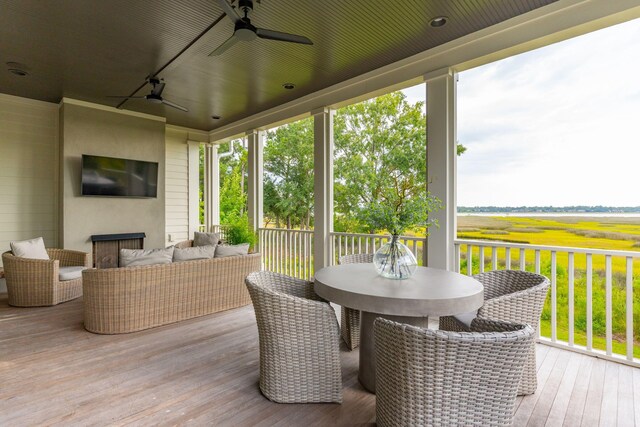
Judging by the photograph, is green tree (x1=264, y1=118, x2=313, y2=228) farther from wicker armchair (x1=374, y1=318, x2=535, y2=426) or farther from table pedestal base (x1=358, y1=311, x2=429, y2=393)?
wicker armchair (x1=374, y1=318, x2=535, y2=426)

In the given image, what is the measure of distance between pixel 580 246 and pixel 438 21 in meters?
2.65

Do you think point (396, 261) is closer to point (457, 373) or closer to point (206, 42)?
point (457, 373)

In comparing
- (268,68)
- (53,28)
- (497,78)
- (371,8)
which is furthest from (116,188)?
(497,78)

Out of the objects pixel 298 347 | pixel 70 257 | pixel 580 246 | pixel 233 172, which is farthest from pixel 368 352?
pixel 233 172

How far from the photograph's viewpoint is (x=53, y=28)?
3.34m

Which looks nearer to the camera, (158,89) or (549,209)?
(549,209)

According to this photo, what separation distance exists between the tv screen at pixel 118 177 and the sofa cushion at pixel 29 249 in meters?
1.44

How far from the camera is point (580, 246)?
332 centimetres

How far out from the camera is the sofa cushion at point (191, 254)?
365 centimetres

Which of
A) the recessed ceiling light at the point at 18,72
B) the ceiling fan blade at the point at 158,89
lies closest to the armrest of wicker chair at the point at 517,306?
the ceiling fan blade at the point at 158,89

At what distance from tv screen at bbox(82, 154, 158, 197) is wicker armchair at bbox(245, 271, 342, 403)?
4988 millimetres

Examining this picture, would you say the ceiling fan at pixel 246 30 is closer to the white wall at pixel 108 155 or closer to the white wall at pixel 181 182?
the white wall at pixel 108 155

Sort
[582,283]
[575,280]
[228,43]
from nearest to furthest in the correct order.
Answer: [228,43], [582,283], [575,280]

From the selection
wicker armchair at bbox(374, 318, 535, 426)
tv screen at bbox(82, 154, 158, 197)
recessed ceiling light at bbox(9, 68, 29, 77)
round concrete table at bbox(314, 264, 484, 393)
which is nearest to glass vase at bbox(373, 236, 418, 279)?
round concrete table at bbox(314, 264, 484, 393)
